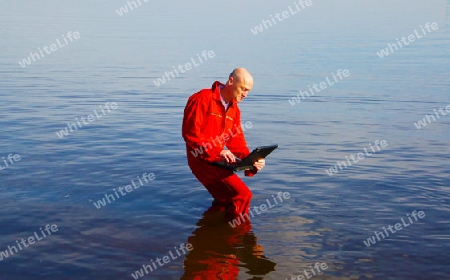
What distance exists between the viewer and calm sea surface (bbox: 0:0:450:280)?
644 cm

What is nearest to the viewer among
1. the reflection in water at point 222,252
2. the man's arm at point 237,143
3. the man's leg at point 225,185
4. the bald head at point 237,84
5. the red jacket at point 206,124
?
the reflection in water at point 222,252

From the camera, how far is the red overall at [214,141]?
22.0ft

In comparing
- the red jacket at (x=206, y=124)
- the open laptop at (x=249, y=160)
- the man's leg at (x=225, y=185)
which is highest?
the red jacket at (x=206, y=124)

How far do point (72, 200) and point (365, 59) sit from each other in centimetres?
1706

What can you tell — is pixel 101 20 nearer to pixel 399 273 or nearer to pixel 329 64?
pixel 329 64

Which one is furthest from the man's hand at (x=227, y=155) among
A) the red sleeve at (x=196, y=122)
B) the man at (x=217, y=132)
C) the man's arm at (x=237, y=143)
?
the man's arm at (x=237, y=143)

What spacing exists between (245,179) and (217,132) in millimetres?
2629

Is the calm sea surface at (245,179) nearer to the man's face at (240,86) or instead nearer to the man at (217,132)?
the man at (217,132)

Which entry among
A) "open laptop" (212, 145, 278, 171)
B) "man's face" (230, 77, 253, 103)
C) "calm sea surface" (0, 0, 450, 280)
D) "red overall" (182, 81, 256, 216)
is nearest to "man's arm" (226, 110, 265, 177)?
"red overall" (182, 81, 256, 216)

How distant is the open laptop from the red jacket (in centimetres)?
13

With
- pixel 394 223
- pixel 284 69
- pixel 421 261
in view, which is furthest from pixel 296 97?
pixel 421 261

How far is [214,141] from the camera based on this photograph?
685 centimetres

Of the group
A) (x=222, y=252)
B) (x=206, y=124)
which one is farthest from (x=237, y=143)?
(x=222, y=252)

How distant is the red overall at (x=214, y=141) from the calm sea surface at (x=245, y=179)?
17.1 inches
